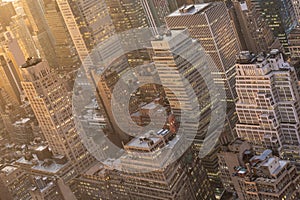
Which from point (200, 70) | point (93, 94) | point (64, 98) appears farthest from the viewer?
point (93, 94)

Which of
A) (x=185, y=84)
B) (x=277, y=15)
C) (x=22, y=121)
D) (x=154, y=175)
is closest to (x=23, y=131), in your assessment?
(x=22, y=121)

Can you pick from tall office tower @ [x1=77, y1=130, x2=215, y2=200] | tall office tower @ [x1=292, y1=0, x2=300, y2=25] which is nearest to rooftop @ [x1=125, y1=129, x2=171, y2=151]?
tall office tower @ [x1=77, y1=130, x2=215, y2=200]

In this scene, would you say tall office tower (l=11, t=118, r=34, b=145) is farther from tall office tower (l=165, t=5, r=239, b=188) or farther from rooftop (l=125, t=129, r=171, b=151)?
rooftop (l=125, t=129, r=171, b=151)

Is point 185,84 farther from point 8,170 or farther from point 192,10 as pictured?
point 8,170

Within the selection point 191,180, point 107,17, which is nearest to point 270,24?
point 107,17

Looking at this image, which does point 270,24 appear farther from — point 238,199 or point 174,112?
point 238,199
